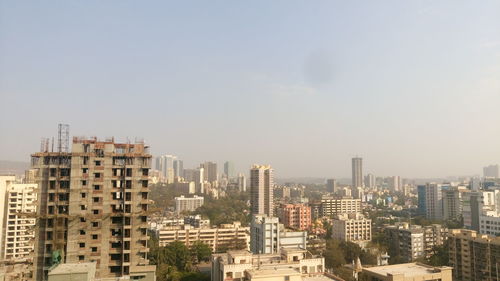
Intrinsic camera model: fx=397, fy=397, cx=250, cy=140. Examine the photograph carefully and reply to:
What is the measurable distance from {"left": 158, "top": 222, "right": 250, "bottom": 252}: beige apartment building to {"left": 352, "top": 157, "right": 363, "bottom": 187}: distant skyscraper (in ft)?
189

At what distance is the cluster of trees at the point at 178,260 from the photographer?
1133 centimetres

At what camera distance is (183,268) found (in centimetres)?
1412

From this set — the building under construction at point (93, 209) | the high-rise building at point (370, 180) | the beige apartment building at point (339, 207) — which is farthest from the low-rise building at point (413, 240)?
the high-rise building at point (370, 180)

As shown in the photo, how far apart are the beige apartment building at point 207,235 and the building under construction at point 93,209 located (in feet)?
35.3

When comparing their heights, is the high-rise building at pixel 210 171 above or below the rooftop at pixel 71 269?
above

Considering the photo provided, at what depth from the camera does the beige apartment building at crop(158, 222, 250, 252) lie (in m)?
18.7

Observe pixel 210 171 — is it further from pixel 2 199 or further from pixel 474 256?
pixel 474 256

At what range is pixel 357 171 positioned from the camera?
245 feet

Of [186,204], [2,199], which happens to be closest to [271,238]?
[2,199]

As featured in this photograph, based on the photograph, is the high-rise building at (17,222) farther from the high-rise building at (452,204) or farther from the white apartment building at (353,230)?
→ the high-rise building at (452,204)

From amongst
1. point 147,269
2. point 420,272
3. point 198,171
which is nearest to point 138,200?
point 147,269

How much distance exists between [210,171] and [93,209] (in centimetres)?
5508

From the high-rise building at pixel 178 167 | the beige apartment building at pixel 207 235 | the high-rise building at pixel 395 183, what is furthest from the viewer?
A: the high-rise building at pixel 395 183

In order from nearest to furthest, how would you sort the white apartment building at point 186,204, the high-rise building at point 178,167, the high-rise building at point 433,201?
1. the high-rise building at point 433,201
2. the white apartment building at point 186,204
3. the high-rise building at point 178,167
